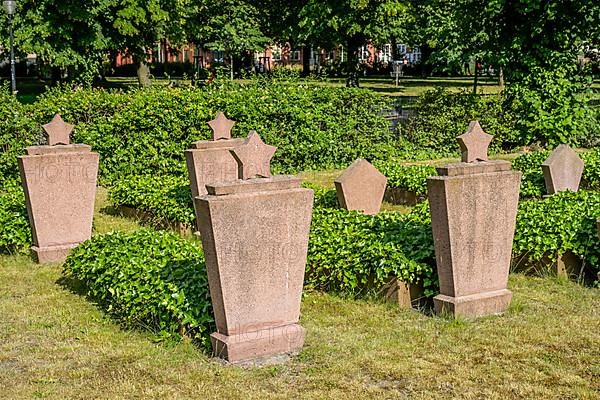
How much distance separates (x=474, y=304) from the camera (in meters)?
7.05

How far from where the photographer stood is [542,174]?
1314 centimetres

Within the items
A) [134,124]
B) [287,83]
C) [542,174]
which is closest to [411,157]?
[287,83]

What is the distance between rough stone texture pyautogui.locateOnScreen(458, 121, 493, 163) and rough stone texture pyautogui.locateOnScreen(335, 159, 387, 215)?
14.0 feet

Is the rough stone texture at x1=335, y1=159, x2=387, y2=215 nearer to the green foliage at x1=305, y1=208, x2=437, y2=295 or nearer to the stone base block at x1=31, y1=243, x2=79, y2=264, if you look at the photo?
the green foliage at x1=305, y1=208, x2=437, y2=295

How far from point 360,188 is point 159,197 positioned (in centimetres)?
294

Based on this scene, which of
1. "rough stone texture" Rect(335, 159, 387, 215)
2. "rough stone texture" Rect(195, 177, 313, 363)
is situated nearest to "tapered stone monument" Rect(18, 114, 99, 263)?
"rough stone texture" Rect(335, 159, 387, 215)

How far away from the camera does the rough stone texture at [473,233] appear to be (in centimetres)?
679

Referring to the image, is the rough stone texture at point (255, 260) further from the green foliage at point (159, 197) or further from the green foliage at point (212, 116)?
the green foliage at point (212, 116)

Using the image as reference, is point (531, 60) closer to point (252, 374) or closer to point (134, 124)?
point (134, 124)

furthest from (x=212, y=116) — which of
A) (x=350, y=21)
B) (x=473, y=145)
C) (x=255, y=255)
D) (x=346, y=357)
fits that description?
(x=350, y=21)

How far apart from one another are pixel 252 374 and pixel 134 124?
1008 cm

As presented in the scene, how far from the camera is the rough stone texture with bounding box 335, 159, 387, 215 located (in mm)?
11344

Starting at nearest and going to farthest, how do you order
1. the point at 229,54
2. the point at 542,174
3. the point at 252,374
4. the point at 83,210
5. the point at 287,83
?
the point at 252,374, the point at 83,210, the point at 542,174, the point at 287,83, the point at 229,54

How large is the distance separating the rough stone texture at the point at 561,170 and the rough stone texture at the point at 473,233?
5321 mm
